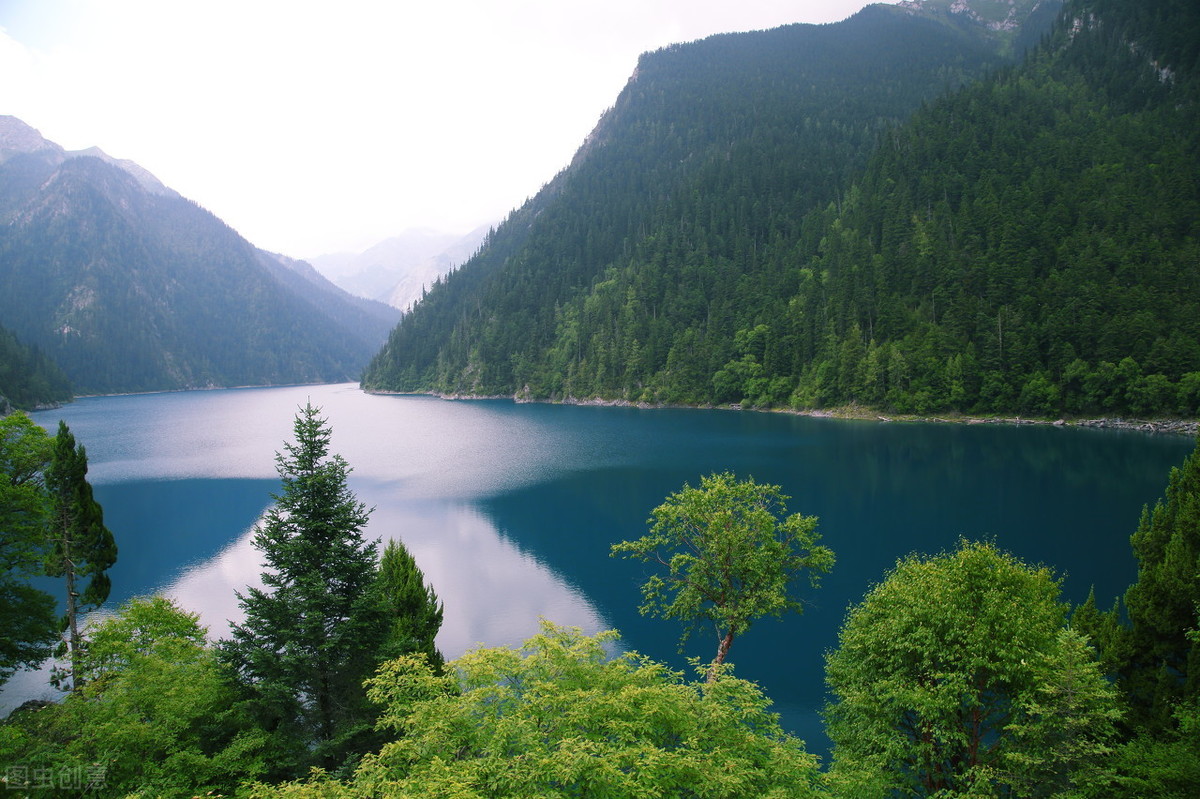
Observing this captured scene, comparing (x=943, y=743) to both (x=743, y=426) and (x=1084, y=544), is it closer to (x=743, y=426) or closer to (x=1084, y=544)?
(x=1084, y=544)

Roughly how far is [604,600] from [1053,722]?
20858 mm

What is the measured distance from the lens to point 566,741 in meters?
8.67

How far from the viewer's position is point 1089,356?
78688 mm

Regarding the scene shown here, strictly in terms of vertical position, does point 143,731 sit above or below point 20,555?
below

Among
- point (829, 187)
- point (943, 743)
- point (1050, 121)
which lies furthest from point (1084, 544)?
point (829, 187)

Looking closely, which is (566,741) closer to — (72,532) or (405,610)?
(405,610)

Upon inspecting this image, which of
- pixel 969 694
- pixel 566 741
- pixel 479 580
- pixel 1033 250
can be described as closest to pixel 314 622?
pixel 566 741

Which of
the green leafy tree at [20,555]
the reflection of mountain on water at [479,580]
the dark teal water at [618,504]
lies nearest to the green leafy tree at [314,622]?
the green leafy tree at [20,555]

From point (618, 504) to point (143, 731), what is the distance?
121ft

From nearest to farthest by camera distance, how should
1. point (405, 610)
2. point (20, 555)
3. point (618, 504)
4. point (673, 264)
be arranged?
point (20, 555), point (405, 610), point (618, 504), point (673, 264)

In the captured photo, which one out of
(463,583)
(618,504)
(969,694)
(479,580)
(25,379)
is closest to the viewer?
(969,694)

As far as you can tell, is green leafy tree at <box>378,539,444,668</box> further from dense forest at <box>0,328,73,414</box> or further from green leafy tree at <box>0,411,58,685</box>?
dense forest at <box>0,328,73,414</box>

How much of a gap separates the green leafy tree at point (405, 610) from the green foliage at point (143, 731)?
3.93 m

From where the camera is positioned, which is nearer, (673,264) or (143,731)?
(143,731)
